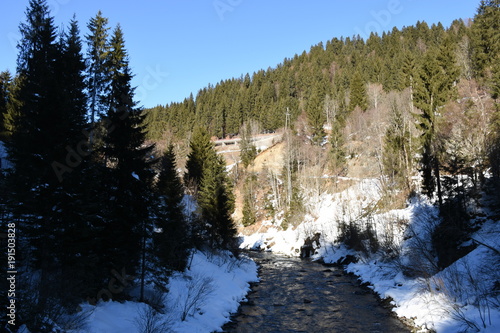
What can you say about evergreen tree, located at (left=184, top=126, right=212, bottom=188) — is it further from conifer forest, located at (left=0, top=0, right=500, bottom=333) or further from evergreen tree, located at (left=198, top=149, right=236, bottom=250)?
evergreen tree, located at (left=198, top=149, right=236, bottom=250)

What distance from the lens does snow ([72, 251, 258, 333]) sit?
9836mm

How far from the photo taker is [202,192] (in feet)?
95.0

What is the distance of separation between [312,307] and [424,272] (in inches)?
239

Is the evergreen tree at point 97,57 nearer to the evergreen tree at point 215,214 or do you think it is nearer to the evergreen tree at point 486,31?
the evergreen tree at point 215,214

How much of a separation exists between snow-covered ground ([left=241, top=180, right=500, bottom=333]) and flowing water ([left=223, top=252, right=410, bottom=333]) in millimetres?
1221

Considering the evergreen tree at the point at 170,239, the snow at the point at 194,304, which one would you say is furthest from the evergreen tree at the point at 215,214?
the evergreen tree at the point at 170,239

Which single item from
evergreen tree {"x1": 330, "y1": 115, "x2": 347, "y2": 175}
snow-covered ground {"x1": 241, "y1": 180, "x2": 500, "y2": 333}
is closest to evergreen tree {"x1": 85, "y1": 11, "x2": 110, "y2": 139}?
snow-covered ground {"x1": 241, "y1": 180, "x2": 500, "y2": 333}

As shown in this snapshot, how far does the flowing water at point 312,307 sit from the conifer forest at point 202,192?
1.80 meters

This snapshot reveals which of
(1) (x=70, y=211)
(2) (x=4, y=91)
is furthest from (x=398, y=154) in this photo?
(2) (x=4, y=91)

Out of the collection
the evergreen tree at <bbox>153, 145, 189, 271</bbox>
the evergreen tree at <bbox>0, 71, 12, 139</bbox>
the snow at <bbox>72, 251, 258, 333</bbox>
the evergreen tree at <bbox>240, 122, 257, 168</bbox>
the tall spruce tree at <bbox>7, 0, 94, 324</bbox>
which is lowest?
the snow at <bbox>72, 251, 258, 333</bbox>

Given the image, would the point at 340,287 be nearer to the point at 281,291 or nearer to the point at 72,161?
the point at 281,291

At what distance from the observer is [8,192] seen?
28.1ft

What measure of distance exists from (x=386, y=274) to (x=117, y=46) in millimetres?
27155

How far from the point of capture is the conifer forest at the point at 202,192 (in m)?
9.09
